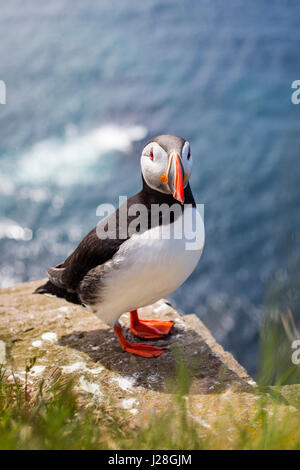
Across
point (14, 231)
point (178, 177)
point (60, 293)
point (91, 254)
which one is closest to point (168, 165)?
point (178, 177)

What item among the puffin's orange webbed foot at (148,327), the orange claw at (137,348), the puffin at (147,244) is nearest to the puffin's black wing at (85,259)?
the puffin at (147,244)

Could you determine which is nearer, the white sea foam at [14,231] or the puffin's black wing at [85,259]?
the puffin's black wing at [85,259]

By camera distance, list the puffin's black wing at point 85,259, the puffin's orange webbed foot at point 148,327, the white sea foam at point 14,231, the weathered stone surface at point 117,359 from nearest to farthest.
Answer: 1. the weathered stone surface at point 117,359
2. the puffin's black wing at point 85,259
3. the puffin's orange webbed foot at point 148,327
4. the white sea foam at point 14,231

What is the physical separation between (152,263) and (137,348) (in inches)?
34.2

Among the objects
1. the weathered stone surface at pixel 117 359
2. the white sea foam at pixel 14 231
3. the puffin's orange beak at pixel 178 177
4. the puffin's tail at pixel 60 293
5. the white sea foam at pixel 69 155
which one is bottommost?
the weathered stone surface at pixel 117 359

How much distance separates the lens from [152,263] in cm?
292

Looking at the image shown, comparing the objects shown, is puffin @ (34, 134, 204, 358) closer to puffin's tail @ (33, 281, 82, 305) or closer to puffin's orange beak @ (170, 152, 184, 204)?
puffin's orange beak @ (170, 152, 184, 204)

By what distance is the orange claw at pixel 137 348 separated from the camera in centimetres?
344

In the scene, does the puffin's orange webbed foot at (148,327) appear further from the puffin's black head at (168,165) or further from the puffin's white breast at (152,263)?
the puffin's black head at (168,165)

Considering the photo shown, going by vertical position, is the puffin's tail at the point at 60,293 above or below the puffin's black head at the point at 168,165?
below

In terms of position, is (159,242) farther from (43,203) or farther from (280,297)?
(43,203)

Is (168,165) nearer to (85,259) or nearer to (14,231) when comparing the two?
(85,259)

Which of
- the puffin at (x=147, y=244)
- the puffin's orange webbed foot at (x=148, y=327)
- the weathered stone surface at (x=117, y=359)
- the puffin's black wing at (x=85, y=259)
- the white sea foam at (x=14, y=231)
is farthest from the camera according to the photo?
the white sea foam at (x=14, y=231)
